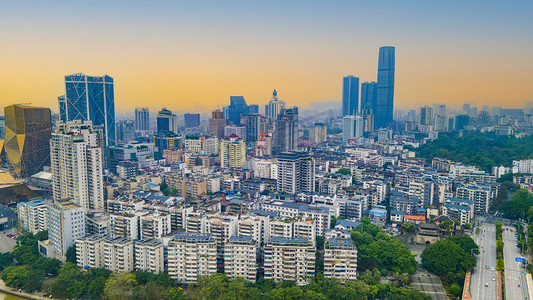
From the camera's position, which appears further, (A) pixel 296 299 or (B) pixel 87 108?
(B) pixel 87 108

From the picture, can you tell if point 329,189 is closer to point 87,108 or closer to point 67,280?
point 67,280

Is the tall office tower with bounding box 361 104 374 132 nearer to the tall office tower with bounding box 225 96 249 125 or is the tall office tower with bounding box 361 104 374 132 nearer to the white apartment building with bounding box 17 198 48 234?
the tall office tower with bounding box 225 96 249 125

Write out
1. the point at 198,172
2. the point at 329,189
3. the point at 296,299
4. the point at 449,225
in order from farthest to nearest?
the point at 198,172, the point at 329,189, the point at 449,225, the point at 296,299

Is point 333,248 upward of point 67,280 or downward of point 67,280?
upward

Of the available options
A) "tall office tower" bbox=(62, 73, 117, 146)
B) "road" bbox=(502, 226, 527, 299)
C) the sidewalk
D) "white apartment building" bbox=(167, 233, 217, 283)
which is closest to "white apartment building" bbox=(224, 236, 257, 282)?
"white apartment building" bbox=(167, 233, 217, 283)

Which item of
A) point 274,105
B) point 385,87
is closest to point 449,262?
point 274,105

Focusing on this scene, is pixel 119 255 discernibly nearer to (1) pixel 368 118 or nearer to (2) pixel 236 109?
(2) pixel 236 109

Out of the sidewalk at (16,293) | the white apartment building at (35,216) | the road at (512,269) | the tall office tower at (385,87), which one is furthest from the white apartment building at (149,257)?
the tall office tower at (385,87)

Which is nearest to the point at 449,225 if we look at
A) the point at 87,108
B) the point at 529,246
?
the point at 529,246
